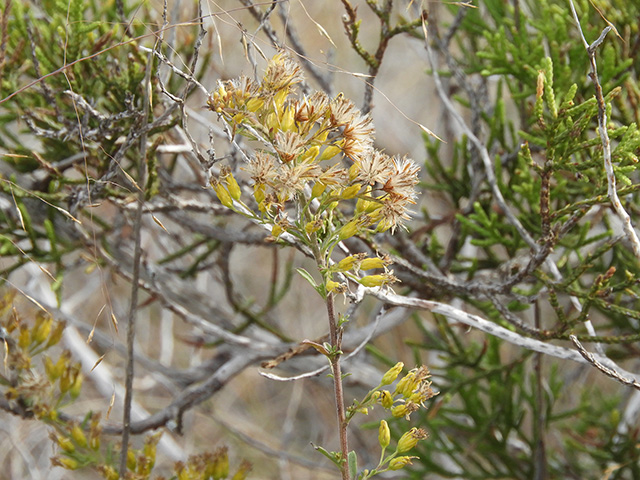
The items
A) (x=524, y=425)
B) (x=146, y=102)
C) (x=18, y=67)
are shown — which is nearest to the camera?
(x=146, y=102)

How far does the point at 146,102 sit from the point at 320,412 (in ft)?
11.7

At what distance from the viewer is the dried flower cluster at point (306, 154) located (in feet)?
3.34

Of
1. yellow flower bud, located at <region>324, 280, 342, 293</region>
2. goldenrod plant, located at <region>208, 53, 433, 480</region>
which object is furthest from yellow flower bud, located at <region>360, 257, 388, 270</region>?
yellow flower bud, located at <region>324, 280, 342, 293</region>

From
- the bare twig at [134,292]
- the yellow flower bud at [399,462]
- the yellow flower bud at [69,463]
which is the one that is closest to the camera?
the yellow flower bud at [399,462]

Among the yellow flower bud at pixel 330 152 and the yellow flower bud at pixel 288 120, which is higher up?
the yellow flower bud at pixel 288 120

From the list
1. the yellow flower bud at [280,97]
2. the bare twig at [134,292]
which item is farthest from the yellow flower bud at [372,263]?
the bare twig at [134,292]

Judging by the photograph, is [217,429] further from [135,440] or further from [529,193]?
[529,193]

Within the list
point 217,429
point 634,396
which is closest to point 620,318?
point 634,396

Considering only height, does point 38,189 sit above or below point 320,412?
above

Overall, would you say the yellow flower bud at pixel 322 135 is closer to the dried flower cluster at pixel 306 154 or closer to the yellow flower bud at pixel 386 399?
the dried flower cluster at pixel 306 154

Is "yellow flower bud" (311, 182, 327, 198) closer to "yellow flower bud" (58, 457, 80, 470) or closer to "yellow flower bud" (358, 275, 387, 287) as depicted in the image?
"yellow flower bud" (358, 275, 387, 287)

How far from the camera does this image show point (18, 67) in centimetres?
189

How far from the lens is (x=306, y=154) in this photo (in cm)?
107

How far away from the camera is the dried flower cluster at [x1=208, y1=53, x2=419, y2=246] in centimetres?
102
